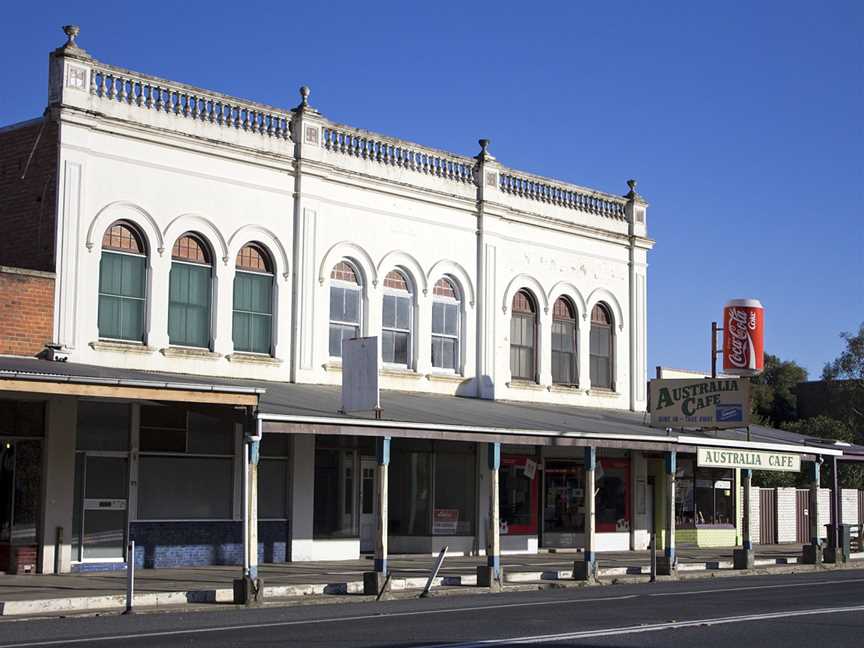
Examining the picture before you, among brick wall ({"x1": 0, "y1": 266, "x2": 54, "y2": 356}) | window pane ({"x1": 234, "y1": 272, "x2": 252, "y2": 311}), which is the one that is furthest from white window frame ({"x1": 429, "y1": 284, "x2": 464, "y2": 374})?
brick wall ({"x1": 0, "y1": 266, "x2": 54, "y2": 356})

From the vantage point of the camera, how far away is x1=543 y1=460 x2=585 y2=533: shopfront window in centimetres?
3153

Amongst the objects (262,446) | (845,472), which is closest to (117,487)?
(262,446)

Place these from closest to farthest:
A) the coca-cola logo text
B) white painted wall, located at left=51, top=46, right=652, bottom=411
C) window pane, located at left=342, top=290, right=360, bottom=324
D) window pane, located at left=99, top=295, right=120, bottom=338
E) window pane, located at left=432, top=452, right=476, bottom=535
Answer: white painted wall, located at left=51, top=46, right=652, bottom=411
window pane, located at left=99, top=295, right=120, bottom=338
window pane, located at left=342, top=290, right=360, bottom=324
window pane, located at left=432, top=452, right=476, bottom=535
the coca-cola logo text

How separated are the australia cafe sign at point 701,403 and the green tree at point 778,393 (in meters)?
38.6

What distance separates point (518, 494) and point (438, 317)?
4538mm

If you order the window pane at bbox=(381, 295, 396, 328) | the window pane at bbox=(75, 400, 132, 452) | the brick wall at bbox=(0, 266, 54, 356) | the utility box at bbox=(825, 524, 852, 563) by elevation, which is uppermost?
the window pane at bbox=(381, 295, 396, 328)

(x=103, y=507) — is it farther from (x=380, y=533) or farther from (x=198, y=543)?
(x=380, y=533)

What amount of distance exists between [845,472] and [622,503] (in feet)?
62.2

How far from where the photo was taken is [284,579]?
21484 millimetres

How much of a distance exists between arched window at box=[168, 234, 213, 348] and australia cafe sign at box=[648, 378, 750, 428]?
1021 centimetres

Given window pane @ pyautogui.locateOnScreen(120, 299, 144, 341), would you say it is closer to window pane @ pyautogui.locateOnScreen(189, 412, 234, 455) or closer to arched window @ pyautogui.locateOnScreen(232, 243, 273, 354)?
window pane @ pyautogui.locateOnScreen(189, 412, 234, 455)

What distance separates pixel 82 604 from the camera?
17703 mm

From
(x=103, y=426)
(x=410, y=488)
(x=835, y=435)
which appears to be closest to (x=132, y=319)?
(x=103, y=426)

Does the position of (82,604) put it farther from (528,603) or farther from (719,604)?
(719,604)
